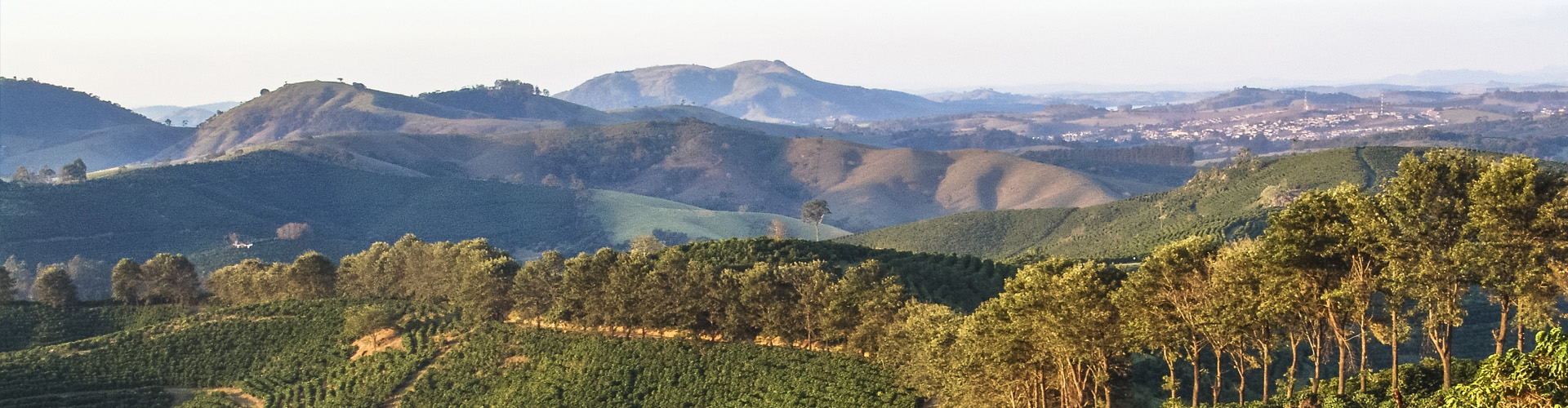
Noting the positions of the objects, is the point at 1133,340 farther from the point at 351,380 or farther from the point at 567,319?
the point at 351,380

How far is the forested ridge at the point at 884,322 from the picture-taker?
Answer: 31297 millimetres

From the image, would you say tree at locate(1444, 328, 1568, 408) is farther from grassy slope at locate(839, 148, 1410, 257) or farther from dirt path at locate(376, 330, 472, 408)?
grassy slope at locate(839, 148, 1410, 257)

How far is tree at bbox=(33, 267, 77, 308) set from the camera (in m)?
85.6

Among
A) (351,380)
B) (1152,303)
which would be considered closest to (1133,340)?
(1152,303)

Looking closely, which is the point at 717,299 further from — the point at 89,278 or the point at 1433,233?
the point at 89,278

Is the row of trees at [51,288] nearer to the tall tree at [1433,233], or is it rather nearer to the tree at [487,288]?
the tree at [487,288]

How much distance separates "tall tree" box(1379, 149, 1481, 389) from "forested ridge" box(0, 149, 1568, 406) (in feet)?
0.28

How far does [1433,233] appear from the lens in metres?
31.3

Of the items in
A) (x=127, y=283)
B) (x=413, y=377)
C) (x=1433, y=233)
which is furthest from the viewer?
(x=127, y=283)

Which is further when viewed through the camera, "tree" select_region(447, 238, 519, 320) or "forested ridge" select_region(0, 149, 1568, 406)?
"tree" select_region(447, 238, 519, 320)

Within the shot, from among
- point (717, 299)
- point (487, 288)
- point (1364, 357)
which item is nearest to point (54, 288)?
point (487, 288)

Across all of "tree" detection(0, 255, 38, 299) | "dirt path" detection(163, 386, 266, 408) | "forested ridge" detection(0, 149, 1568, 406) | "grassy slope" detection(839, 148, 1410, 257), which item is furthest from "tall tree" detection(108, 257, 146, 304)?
"grassy slope" detection(839, 148, 1410, 257)

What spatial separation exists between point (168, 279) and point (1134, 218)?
12149cm

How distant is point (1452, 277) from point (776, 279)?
40754 millimetres
